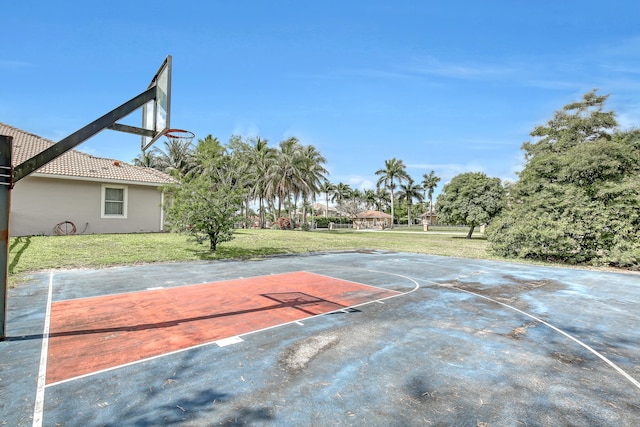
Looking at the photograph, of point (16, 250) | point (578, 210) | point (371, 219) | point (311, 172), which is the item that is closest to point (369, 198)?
point (371, 219)

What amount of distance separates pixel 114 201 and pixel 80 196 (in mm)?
1595

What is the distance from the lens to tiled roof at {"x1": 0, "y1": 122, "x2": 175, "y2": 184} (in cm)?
1636

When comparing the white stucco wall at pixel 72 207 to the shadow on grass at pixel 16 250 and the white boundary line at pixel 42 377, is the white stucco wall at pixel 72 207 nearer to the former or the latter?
the shadow on grass at pixel 16 250

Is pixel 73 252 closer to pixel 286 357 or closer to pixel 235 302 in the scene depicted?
pixel 235 302

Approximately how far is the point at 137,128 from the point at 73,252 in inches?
351

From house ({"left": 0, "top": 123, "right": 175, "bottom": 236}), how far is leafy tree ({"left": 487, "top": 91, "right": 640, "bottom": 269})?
60.6ft

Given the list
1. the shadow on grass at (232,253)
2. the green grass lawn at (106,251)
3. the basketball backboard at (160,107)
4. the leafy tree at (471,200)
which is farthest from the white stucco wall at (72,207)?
the leafy tree at (471,200)

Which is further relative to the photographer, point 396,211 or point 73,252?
point 396,211

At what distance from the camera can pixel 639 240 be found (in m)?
13.6

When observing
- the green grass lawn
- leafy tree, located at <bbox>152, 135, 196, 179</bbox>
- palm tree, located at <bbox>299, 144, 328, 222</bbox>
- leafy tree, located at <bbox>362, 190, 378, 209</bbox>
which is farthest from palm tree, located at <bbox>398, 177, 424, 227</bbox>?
the green grass lawn

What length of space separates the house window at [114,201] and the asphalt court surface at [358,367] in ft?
38.3

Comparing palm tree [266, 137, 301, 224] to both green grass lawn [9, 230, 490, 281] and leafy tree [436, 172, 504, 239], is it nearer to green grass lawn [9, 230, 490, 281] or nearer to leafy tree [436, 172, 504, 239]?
leafy tree [436, 172, 504, 239]

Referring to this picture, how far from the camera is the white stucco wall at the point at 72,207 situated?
1579 cm

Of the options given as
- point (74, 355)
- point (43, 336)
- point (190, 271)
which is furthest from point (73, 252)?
point (74, 355)
